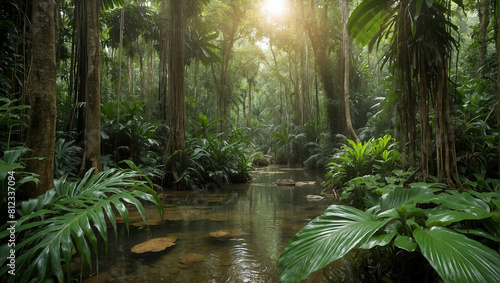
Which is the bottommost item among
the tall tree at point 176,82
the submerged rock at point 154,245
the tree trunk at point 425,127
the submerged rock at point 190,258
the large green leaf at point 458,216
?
the submerged rock at point 190,258

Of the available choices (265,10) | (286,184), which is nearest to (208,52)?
(265,10)

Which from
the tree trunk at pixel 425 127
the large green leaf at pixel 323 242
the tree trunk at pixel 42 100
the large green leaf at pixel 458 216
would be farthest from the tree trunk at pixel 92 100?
the tree trunk at pixel 425 127

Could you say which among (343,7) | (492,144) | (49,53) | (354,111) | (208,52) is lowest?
(492,144)

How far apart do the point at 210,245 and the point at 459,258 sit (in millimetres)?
2163

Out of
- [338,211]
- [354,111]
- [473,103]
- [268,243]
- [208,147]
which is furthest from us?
[354,111]

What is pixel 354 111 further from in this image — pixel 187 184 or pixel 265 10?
pixel 187 184

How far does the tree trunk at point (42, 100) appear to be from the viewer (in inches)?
79.0

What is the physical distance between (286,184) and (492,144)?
560cm

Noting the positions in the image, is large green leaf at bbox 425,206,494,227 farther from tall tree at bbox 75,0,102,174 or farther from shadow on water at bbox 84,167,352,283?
tall tree at bbox 75,0,102,174

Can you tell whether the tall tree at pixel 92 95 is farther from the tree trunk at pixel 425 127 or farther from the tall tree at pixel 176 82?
the tree trunk at pixel 425 127

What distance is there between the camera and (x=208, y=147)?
7.86 m

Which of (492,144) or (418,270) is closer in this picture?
(418,270)

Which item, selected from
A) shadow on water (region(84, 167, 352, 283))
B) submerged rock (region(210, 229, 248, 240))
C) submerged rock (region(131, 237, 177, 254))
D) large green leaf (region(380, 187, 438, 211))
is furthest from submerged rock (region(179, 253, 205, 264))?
large green leaf (region(380, 187, 438, 211))

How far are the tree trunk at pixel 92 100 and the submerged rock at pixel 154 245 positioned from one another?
2155 mm
